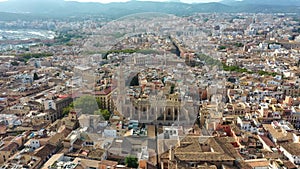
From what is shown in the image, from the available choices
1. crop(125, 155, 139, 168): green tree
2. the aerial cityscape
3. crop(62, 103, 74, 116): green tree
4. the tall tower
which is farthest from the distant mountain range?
crop(125, 155, 139, 168): green tree

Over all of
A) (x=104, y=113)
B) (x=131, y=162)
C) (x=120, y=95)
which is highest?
(x=120, y=95)

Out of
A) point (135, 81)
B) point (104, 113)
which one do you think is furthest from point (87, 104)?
point (135, 81)

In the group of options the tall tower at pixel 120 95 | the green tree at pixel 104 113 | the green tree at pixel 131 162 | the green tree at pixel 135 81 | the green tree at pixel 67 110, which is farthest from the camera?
the green tree at pixel 135 81

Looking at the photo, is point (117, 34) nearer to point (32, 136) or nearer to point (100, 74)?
point (100, 74)

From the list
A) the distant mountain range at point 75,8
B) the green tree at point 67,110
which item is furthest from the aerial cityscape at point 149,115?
the distant mountain range at point 75,8

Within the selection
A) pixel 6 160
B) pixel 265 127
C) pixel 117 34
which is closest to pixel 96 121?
pixel 6 160

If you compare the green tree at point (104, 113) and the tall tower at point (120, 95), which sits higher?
the tall tower at point (120, 95)

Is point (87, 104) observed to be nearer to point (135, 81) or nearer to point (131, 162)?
point (135, 81)

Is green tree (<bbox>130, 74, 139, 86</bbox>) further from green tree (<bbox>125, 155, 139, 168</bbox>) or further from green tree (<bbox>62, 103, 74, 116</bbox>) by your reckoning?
green tree (<bbox>125, 155, 139, 168</bbox>)

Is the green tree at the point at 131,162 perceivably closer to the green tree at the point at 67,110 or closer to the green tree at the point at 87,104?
the green tree at the point at 87,104
